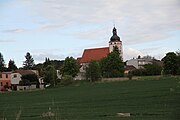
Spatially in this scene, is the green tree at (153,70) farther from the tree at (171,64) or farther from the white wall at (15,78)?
the white wall at (15,78)

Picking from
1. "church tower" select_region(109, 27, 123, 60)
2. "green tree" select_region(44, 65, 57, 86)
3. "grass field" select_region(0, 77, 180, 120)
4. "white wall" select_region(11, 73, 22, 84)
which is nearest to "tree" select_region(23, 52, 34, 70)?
"church tower" select_region(109, 27, 123, 60)

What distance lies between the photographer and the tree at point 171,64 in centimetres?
9162

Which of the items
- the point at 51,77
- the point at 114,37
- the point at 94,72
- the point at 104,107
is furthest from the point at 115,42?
the point at 104,107

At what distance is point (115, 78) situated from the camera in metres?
90.5

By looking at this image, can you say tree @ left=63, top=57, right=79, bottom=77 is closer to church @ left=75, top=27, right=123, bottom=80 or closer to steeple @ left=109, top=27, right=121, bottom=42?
church @ left=75, top=27, right=123, bottom=80

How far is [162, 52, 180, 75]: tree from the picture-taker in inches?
3607

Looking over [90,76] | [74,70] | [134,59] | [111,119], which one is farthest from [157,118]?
[134,59]

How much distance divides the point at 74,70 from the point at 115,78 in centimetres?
1678

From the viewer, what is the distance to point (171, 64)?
92125 millimetres

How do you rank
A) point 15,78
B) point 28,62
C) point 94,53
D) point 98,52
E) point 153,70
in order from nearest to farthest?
1. point 153,70
2. point 15,78
3. point 98,52
4. point 94,53
5. point 28,62

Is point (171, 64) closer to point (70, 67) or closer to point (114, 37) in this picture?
point (70, 67)

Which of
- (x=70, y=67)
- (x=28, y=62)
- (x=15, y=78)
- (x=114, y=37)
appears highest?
(x=114, y=37)

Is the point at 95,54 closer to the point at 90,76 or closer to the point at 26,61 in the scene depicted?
the point at 26,61

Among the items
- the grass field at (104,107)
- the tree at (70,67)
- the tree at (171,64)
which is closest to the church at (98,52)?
the tree at (70,67)
